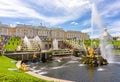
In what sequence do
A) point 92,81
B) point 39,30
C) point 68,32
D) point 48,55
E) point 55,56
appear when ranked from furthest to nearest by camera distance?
point 68,32 < point 39,30 < point 55,56 < point 48,55 < point 92,81

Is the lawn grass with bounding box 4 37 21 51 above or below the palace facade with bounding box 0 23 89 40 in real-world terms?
below

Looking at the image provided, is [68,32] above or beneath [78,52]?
above

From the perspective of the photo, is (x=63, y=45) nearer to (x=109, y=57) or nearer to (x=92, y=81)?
(x=109, y=57)

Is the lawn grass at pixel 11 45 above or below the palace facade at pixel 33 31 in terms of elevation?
below

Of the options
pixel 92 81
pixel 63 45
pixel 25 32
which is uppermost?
pixel 25 32

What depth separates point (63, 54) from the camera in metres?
63.1

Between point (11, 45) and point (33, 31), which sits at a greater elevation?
point (33, 31)

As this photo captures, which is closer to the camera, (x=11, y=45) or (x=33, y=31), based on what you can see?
(x=11, y=45)

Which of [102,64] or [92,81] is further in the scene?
[102,64]

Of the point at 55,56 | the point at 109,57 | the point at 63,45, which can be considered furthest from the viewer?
the point at 63,45

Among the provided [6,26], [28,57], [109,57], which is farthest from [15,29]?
[109,57]

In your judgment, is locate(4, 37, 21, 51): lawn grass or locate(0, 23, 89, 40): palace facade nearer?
locate(4, 37, 21, 51): lawn grass

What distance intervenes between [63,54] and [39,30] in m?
93.0

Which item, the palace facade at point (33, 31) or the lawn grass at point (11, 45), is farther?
the palace facade at point (33, 31)
